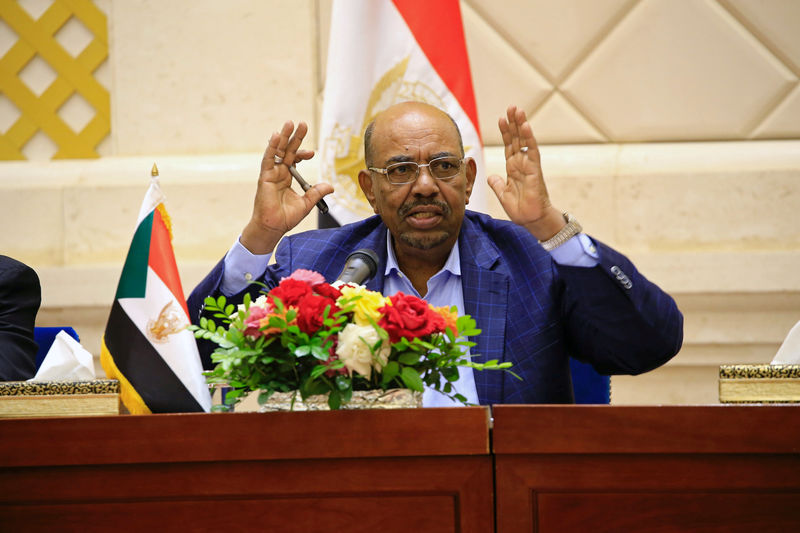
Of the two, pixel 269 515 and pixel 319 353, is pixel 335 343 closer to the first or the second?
pixel 319 353

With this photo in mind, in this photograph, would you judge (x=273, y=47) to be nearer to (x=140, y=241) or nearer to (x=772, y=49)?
(x=140, y=241)

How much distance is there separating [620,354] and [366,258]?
28.6 inches

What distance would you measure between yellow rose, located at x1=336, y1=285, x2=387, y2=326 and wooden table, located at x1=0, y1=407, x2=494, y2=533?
17 cm

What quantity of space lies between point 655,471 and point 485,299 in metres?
0.93

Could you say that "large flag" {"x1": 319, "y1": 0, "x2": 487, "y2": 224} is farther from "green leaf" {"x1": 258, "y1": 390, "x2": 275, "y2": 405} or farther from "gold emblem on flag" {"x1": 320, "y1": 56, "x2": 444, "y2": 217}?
"green leaf" {"x1": 258, "y1": 390, "x2": 275, "y2": 405}

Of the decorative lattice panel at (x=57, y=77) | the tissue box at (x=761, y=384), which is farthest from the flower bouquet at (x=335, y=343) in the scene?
the decorative lattice panel at (x=57, y=77)

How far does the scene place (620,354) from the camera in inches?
80.4

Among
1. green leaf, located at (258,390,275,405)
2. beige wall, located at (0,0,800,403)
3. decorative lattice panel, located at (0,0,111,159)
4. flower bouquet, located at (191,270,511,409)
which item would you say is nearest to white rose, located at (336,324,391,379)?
flower bouquet, located at (191,270,511,409)

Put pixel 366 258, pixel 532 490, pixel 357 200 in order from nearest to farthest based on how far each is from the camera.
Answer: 1. pixel 532 490
2. pixel 366 258
3. pixel 357 200

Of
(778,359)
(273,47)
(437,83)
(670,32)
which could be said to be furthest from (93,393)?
(670,32)

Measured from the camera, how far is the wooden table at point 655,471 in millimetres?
1249

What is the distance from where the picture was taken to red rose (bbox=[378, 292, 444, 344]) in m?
1.38

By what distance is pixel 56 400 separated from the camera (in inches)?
59.1

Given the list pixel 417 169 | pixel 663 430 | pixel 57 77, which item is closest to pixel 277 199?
pixel 417 169
